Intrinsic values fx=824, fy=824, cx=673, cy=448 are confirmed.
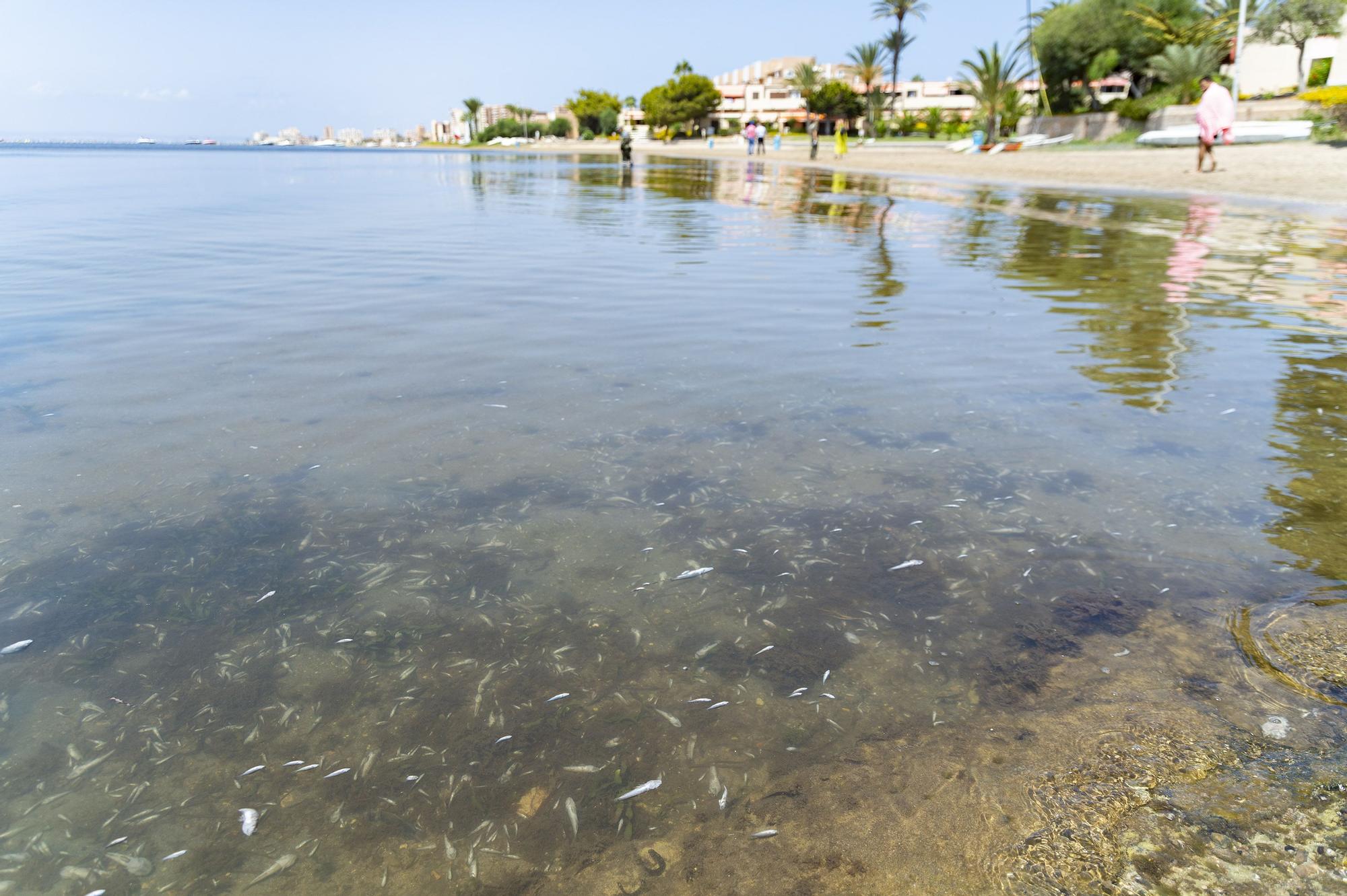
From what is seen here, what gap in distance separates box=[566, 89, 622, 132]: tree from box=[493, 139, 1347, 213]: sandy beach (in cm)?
13138

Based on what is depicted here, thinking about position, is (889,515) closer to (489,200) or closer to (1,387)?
(1,387)

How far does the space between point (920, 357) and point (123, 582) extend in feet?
22.5

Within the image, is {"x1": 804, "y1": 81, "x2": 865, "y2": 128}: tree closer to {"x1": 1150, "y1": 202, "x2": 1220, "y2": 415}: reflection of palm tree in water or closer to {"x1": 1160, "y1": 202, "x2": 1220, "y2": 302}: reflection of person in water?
{"x1": 1150, "y1": 202, "x2": 1220, "y2": 415}: reflection of palm tree in water

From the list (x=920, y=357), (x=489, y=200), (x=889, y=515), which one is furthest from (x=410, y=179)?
(x=889, y=515)

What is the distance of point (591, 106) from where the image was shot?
17650cm

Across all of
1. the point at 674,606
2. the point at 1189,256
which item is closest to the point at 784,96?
the point at 1189,256

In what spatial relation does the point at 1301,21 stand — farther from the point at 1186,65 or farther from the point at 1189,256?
the point at 1189,256

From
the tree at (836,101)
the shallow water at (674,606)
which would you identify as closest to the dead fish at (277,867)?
the shallow water at (674,606)

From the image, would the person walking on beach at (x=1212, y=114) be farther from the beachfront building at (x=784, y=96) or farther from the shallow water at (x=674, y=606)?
the beachfront building at (x=784, y=96)

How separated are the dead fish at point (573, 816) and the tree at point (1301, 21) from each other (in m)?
65.6

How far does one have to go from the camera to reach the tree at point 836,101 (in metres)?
113

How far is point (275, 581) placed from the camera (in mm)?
4117

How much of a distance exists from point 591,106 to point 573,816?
189780 millimetres

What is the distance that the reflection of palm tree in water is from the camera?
24.5 feet
